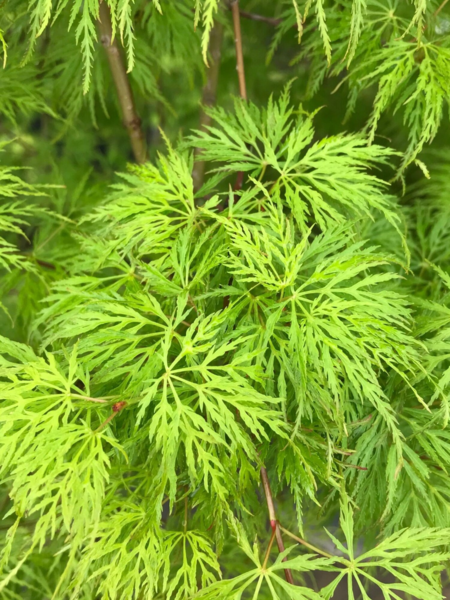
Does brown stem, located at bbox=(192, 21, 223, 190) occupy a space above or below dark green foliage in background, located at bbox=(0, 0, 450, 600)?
above

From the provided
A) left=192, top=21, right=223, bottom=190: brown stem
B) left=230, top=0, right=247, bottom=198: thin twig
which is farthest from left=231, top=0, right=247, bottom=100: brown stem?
left=192, top=21, right=223, bottom=190: brown stem

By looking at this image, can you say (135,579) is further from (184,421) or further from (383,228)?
(383,228)

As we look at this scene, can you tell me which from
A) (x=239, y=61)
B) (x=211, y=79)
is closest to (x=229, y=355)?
(x=239, y=61)

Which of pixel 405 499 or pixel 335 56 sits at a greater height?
pixel 335 56

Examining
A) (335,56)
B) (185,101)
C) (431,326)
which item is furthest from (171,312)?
(185,101)

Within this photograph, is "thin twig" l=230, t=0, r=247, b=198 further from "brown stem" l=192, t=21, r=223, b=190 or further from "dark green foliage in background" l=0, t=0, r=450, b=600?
"brown stem" l=192, t=21, r=223, b=190

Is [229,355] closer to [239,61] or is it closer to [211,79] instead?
[239,61]

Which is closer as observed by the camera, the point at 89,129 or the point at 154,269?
the point at 154,269

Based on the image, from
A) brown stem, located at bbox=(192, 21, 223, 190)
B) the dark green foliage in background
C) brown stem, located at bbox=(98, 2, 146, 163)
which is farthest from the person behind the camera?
brown stem, located at bbox=(192, 21, 223, 190)
